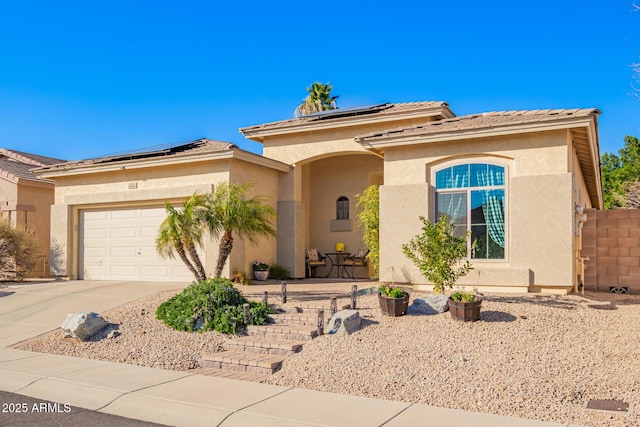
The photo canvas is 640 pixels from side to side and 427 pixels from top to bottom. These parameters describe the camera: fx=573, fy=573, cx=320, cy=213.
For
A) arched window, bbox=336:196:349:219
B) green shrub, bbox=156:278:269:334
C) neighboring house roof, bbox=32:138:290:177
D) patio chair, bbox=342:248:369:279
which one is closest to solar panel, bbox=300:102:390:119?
neighboring house roof, bbox=32:138:290:177

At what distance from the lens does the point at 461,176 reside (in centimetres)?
1354

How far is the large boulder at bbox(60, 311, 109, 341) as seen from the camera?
1007 centimetres

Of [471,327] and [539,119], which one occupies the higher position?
[539,119]

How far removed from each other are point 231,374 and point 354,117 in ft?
36.5

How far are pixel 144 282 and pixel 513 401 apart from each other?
1278 centimetres

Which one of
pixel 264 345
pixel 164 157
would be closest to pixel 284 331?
pixel 264 345

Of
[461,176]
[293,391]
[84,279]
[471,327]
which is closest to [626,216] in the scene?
[461,176]

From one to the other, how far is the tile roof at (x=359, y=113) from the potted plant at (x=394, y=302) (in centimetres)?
789

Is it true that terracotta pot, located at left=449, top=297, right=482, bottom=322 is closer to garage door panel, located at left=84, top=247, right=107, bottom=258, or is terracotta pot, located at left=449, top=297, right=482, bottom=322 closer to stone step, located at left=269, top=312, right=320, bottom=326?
stone step, located at left=269, top=312, right=320, bottom=326

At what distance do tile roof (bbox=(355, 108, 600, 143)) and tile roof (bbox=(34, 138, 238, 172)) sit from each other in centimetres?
493

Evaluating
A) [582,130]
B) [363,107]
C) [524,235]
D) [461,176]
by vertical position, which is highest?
[363,107]

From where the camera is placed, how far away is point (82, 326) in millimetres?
10102

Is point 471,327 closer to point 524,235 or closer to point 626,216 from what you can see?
point 524,235

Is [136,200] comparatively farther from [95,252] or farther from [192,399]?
[192,399]
